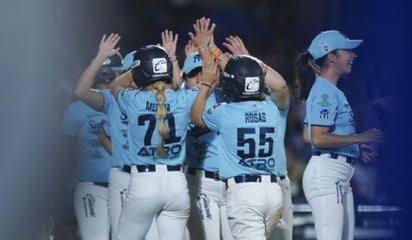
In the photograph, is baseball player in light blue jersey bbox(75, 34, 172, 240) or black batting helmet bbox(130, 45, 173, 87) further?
baseball player in light blue jersey bbox(75, 34, 172, 240)

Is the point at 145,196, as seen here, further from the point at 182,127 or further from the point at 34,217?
the point at 34,217

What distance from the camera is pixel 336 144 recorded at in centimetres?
682

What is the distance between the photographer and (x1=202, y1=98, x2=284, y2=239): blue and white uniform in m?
6.36

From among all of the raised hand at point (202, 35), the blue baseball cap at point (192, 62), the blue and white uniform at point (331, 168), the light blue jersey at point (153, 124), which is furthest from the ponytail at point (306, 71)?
the light blue jersey at point (153, 124)

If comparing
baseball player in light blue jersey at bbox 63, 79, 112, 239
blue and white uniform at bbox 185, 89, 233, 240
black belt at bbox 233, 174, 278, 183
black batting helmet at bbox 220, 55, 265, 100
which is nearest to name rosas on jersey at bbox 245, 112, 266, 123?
black batting helmet at bbox 220, 55, 265, 100

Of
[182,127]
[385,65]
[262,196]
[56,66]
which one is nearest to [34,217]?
[56,66]

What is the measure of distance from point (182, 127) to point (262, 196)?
72 cm

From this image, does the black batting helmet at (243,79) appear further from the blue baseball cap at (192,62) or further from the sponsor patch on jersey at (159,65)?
the blue baseball cap at (192,62)

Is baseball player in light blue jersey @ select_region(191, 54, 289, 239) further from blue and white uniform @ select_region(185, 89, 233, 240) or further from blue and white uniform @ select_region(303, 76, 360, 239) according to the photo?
blue and white uniform @ select_region(185, 89, 233, 240)

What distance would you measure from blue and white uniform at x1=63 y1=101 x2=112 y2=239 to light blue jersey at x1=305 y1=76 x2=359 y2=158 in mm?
1678

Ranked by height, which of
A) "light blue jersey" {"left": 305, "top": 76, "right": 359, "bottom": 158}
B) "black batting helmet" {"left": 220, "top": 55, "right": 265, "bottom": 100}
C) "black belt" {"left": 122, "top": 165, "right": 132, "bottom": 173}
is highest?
"black batting helmet" {"left": 220, "top": 55, "right": 265, "bottom": 100}

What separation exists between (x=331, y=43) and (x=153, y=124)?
1.33 meters

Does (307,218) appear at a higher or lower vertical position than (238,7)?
lower

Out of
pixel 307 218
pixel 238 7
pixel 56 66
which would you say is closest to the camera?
pixel 56 66
